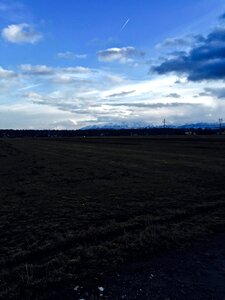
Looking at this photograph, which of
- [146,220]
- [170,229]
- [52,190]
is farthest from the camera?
[52,190]

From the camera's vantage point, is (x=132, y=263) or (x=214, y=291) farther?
(x=132, y=263)

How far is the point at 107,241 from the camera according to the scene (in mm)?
8328

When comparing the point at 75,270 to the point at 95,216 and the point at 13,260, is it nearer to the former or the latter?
the point at 13,260

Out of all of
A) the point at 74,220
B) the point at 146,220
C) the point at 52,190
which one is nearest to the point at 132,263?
the point at 146,220

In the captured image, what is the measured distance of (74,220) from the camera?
1060 centimetres

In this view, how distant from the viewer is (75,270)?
6.71 metres

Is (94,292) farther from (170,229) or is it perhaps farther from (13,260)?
(170,229)

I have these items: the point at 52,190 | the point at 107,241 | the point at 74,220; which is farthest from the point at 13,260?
the point at 52,190

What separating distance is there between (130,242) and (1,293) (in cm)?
338

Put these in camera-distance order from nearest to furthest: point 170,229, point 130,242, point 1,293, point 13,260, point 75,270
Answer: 1. point 1,293
2. point 75,270
3. point 13,260
4. point 130,242
5. point 170,229

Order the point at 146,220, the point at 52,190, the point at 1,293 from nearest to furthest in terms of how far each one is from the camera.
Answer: the point at 1,293 < the point at 146,220 < the point at 52,190

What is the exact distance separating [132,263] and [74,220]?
12.7 feet


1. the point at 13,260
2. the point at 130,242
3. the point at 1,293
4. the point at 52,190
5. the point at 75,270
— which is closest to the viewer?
the point at 1,293

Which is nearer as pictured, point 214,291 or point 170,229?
point 214,291
